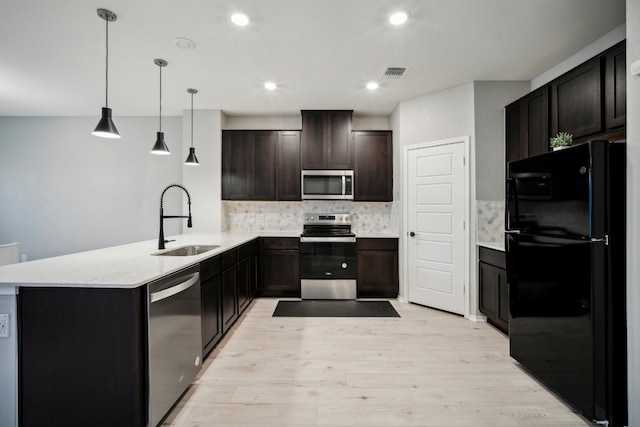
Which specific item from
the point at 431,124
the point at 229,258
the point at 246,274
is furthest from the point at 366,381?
the point at 431,124

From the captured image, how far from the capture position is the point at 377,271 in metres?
4.04

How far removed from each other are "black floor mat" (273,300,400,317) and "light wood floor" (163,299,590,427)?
360mm

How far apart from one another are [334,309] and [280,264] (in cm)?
100

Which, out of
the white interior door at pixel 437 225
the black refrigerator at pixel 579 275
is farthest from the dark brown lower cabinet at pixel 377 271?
the black refrigerator at pixel 579 275

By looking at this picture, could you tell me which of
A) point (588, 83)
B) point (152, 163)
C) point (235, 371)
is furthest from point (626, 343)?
point (152, 163)

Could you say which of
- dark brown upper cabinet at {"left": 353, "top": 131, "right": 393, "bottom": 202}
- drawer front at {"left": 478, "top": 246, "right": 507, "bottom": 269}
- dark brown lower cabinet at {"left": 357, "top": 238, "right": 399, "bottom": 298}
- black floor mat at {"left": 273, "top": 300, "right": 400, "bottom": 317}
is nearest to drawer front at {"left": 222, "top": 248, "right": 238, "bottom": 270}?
black floor mat at {"left": 273, "top": 300, "right": 400, "bottom": 317}

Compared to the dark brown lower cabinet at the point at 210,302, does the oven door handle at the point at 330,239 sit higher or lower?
higher

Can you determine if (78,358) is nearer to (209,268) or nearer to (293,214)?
(209,268)

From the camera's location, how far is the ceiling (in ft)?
6.89

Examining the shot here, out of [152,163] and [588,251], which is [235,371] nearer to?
[588,251]

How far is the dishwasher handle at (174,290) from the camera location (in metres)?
1.56

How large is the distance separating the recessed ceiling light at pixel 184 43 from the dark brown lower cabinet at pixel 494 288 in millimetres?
3472

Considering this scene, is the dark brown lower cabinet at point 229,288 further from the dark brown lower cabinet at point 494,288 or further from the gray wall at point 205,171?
the dark brown lower cabinet at point 494,288

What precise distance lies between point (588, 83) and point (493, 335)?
2373mm
